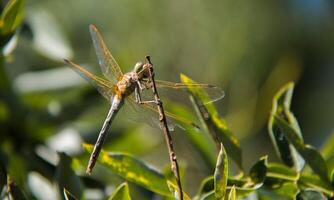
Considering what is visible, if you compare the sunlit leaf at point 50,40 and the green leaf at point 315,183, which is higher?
the sunlit leaf at point 50,40

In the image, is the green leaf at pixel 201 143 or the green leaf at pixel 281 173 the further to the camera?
the green leaf at pixel 201 143

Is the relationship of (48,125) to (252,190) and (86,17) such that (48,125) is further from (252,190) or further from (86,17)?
(86,17)

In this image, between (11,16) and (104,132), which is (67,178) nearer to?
(104,132)

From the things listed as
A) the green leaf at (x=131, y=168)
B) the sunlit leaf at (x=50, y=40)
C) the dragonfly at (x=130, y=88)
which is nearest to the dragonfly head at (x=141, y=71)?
the dragonfly at (x=130, y=88)

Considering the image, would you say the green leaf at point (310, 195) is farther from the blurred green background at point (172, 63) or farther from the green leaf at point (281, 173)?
the blurred green background at point (172, 63)

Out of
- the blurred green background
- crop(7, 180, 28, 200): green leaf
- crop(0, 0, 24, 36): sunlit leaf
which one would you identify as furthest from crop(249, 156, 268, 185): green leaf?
crop(0, 0, 24, 36): sunlit leaf

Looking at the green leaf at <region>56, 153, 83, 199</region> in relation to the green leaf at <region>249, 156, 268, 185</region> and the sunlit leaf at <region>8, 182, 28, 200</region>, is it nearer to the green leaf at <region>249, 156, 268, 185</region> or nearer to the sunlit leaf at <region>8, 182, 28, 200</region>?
the sunlit leaf at <region>8, 182, 28, 200</region>
